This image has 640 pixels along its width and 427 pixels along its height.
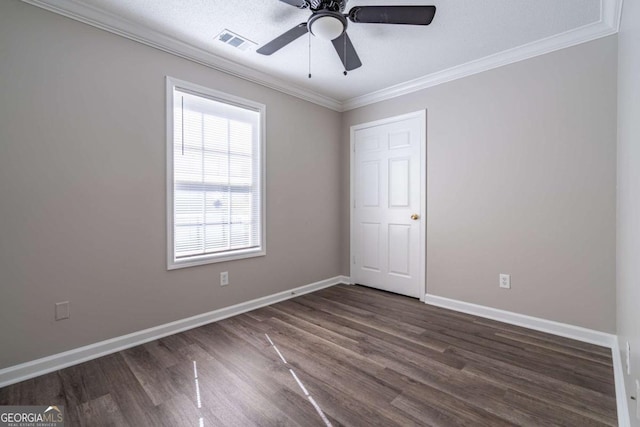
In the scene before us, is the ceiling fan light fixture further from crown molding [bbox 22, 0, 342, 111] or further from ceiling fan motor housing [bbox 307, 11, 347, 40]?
crown molding [bbox 22, 0, 342, 111]

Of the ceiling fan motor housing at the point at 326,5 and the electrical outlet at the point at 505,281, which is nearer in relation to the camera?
the ceiling fan motor housing at the point at 326,5

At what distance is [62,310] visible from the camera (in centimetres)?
205

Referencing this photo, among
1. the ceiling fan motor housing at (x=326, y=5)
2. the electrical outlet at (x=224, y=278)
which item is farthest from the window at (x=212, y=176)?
the ceiling fan motor housing at (x=326, y=5)

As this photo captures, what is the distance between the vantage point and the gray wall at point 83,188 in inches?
73.9

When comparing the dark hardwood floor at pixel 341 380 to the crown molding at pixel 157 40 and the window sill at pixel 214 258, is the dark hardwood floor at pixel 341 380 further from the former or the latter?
the crown molding at pixel 157 40

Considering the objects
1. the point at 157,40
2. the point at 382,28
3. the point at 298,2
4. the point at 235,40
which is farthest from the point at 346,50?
the point at 157,40

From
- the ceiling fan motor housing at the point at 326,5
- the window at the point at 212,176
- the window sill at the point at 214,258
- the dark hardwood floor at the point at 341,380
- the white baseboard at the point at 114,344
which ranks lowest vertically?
the dark hardwood floor at the point at 341,380

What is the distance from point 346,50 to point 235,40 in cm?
101

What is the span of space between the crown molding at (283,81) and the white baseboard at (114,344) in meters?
2.37

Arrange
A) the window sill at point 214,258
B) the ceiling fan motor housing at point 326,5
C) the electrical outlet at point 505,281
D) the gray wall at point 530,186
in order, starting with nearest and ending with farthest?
the ceiling fan motor housing at point 326,5 < the gray wall at point 530,186 < the window sill at point 214,258 < the electrical outlet at point 505,281

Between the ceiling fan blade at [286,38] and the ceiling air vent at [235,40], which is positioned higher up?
the ceiling air vent at [235,40]

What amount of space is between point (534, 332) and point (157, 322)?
3.28 m

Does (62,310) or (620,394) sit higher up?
(62,310)

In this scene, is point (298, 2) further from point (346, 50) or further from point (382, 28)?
point (382, 28)
